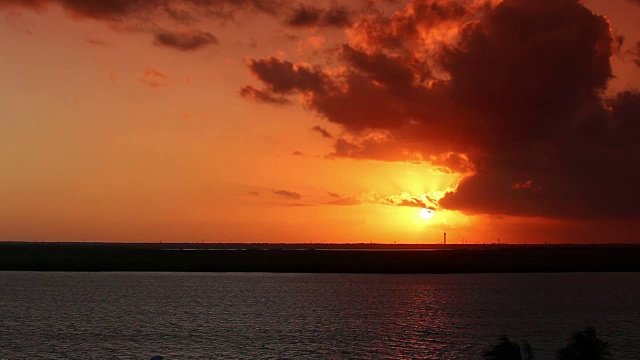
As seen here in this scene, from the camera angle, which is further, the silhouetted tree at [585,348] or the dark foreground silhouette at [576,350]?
the silhouetted tree at [585,348]

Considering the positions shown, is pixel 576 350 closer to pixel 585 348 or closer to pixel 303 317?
pixel 585 348

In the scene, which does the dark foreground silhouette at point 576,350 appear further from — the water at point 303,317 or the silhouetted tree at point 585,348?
the water at point 303,317

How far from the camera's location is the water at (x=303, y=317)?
44.1 m

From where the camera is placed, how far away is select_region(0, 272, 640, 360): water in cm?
4412

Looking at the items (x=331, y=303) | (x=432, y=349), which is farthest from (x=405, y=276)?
(x=432, y=349)

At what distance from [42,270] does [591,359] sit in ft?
419

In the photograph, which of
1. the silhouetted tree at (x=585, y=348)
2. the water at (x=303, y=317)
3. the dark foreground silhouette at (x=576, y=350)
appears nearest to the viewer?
the dark foreground silhouette at (x=576, y=350)

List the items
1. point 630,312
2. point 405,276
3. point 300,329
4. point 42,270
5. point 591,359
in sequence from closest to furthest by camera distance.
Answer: point 591,359 < point 300,329 < point 630,312 < point 405,276 < point 42,270

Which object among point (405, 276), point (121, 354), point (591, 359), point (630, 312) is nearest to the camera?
point (591, 359)

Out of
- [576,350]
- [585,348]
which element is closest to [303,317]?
[576,350]

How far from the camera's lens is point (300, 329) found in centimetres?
5403

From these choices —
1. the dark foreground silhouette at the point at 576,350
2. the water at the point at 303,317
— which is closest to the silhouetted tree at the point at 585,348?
the dark foreground silhouette at the point at 576,350

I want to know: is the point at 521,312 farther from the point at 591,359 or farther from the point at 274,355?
the point at 591,359

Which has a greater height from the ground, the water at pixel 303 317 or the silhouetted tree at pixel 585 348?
the silhouetted tree at pixel 585 348
